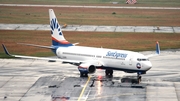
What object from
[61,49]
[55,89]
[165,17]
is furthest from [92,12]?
[55,89]

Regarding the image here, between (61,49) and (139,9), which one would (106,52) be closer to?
(61,49)

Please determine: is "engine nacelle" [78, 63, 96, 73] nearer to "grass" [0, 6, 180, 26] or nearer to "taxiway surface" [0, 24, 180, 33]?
"taxiway surface" [0, 24, 180, 33]

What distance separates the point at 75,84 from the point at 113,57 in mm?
8064

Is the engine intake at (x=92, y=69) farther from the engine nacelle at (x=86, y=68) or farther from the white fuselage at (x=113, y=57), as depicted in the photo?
the white fuselage at (x=113, y=57)

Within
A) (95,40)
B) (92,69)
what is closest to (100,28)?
(95,40)

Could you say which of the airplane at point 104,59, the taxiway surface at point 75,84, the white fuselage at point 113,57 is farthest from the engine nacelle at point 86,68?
the white fuselage at point 113,57

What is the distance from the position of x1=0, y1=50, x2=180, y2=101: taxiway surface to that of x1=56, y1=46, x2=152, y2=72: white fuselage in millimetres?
2259

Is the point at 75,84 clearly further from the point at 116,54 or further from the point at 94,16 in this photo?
the point at 94,16

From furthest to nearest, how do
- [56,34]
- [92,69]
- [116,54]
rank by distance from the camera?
[56,34], [92,69], [116,54]

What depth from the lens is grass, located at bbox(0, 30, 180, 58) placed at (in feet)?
348

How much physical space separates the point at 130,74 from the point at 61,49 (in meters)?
12.5

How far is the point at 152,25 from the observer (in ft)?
497

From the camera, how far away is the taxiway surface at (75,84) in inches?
2516

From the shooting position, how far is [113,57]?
250 feet
